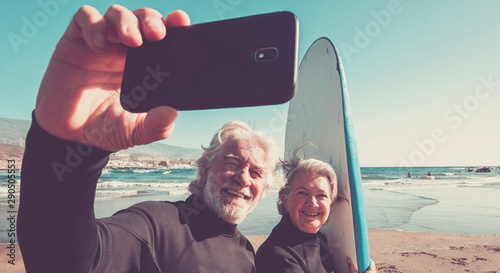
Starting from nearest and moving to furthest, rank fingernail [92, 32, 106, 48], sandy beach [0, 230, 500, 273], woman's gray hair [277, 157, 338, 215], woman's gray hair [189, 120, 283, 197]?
fingernail [92, 32, 106, 48] < woman's gray hair [189, 120, 283, 197] < woman's gray hair [277, 157, 338, 215] < sandy beach [0, 230, 500, 273]

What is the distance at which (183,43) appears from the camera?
0.95 meters

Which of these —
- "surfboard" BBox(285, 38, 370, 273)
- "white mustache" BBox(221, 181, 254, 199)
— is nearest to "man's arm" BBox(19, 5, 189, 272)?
"white mustache" BBox(221, 181, 254, 199)

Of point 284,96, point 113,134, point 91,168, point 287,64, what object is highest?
point 287,64

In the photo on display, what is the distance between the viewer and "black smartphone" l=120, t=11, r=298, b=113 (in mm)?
842

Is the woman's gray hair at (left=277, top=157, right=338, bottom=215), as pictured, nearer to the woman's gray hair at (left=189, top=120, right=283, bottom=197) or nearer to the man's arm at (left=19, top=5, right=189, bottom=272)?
the woman's gray hair at (left=189, top=120, right=283, bottom=197)

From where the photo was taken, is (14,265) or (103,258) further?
(14,265)

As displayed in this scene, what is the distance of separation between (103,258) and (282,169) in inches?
79.5

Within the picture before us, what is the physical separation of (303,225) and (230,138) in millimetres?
923

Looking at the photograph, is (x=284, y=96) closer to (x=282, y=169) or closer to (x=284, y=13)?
(x=284, y=13)

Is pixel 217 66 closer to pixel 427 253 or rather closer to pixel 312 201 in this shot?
pixel 312 201

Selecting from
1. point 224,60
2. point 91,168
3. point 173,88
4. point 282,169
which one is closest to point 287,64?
point 224,60

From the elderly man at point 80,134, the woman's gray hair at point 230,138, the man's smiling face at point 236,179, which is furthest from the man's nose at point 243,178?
the elderly man at point 80,134

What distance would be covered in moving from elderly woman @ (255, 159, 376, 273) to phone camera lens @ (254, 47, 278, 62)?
163cm

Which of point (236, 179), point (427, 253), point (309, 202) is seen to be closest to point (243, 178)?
point (236, 179)
